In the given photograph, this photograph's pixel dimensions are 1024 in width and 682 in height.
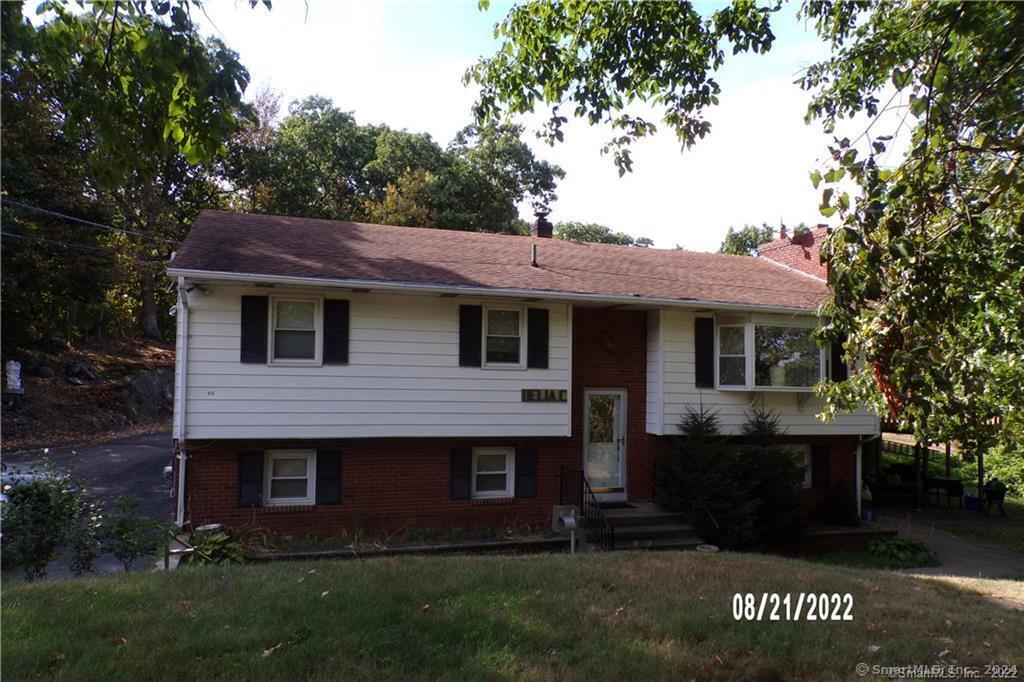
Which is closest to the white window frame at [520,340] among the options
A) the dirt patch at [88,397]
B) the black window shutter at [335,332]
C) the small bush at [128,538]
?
the black window shutter at [335,332]

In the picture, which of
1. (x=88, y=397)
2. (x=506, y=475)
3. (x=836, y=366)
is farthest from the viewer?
(x=88, y=397)

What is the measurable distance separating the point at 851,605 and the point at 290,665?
4942 mm

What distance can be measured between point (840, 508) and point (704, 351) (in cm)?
472

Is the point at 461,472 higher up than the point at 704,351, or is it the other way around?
the point at 704,351

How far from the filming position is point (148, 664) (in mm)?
4379

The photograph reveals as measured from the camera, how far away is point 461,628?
5195 millimetres

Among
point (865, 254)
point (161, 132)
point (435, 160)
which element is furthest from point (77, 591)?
point (435, 160)

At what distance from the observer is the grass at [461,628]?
452 cm

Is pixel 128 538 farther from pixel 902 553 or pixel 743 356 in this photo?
pixel 902 553

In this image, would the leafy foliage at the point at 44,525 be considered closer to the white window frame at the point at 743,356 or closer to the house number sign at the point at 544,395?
the house number sign at the point at 544,395

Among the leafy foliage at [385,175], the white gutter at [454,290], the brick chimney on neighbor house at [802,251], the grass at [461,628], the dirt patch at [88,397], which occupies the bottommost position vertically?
the grass at [461,628]

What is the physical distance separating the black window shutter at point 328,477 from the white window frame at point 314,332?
5.29 ft

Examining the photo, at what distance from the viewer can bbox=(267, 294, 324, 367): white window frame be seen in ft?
36.8

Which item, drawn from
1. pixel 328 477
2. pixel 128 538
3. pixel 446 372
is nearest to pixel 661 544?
pixel 446 372
